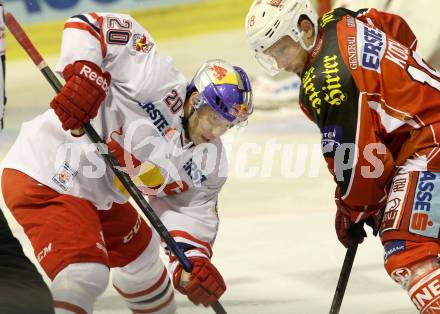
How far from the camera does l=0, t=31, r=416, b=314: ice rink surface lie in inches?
145

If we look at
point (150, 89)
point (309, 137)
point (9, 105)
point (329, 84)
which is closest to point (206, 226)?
point (150, 89)

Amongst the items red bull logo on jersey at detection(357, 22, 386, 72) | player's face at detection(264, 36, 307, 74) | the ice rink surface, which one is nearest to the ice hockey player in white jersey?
player's face at detection(264, 36, 307, 74)

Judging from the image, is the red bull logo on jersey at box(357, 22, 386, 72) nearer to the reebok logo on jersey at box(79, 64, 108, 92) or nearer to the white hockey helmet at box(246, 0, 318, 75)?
the white hockey helmet at box(246, 0, 318, 75)

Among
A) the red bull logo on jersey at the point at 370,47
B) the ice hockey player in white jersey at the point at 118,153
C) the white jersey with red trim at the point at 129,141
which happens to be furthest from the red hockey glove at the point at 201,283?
the red bull logo on jersey at the point at 370,47

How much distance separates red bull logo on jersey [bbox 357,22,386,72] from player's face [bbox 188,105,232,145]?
1.55ft

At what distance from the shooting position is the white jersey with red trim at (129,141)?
3.11 m

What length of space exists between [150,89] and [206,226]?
484mm

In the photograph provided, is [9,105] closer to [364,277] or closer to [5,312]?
[364,277]

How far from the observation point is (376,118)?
2893 mm

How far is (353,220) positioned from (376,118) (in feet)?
1.23

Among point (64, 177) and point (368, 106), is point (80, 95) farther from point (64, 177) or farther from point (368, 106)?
point (368, 106)

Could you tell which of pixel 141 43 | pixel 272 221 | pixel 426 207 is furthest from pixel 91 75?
pixel 272 221

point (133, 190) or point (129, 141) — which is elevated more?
point (129, 141)

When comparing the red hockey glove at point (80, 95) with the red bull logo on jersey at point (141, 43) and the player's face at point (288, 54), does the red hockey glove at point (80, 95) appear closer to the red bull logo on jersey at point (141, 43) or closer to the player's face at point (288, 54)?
the red bull logo on jersey at point (141, 43)
